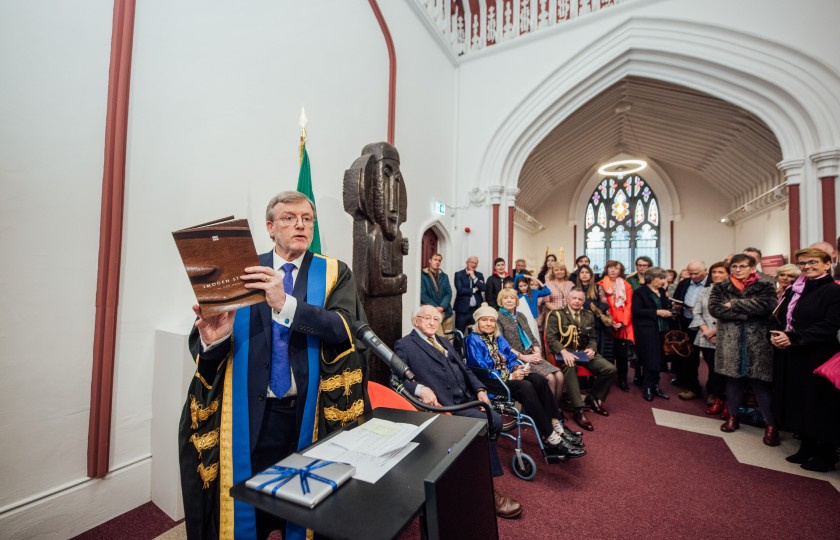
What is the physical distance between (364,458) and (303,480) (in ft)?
0.61

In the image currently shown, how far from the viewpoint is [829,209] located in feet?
16.5

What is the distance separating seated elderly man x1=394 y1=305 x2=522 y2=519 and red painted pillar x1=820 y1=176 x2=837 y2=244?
231 inches

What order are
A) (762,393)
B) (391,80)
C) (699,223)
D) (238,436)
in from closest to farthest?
(238,436) < (762,393) < (391,80) < (699,223)

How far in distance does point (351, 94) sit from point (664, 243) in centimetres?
1285

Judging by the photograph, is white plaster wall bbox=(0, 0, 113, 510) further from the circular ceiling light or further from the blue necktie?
the circular ceiling light

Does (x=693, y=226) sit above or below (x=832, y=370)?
above

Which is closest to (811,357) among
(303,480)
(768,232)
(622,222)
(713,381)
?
(713,381)

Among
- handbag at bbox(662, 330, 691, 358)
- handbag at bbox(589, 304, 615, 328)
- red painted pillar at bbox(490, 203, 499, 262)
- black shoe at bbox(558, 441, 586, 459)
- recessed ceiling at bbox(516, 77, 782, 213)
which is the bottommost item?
black shoe at bbox(558, 441, 586, 459)

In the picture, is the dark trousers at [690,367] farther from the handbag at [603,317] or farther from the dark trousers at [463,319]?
the dark trousers at [463,319]

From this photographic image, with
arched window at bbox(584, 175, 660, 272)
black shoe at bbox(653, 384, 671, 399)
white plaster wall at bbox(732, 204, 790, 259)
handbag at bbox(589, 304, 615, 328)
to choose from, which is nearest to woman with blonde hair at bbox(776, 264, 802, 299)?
handbag at bbox(589, 304, 615, 328)

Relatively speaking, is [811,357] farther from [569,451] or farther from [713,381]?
[569,451]

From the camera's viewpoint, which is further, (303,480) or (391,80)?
(391,80)

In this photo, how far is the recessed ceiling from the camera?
25.0 ft

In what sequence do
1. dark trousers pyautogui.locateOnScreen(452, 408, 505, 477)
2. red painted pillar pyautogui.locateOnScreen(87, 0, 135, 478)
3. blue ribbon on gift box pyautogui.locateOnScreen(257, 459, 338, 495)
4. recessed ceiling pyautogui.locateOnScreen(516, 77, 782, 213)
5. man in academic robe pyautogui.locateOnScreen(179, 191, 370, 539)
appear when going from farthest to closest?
recessed ceiling pyautogui.locateOnScreen(516, 77, 782, 213), dark trousers pyautogui.locateOnScreen(452, 408, 505, 477), red painted pillar pyautogui.locateOnScreen(87, 0, 135, 478), man in academic robe pyautogui.locateOnScreen(179, 191, 370, 539), blue ribbon on gift box pyautogui.locateOnScreen(257, 459, 338, 495)
